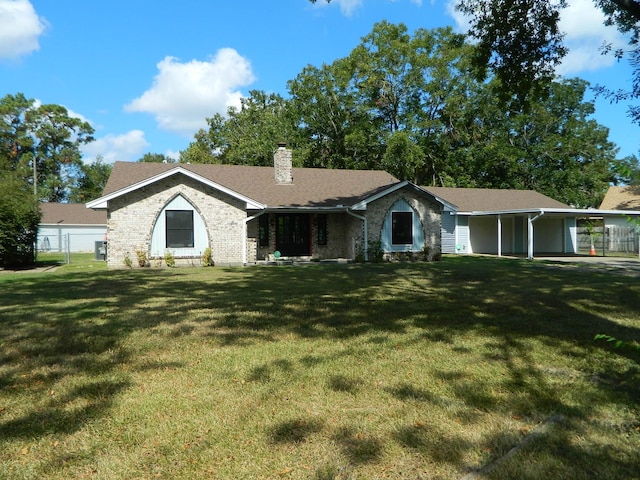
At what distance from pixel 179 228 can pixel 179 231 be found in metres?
0.12

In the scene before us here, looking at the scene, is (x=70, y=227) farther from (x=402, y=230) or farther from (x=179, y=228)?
(x=402, y=230)

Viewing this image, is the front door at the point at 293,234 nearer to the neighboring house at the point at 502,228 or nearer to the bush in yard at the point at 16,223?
the neighboring house at the point at 502,228

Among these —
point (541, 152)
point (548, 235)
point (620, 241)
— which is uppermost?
point (541, 152)

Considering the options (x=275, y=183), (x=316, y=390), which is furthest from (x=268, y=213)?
(x=316, y=390)

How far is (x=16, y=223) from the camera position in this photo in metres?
18.1

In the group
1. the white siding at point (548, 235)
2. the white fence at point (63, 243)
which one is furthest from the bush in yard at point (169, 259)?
the white siding at point (548, 235)

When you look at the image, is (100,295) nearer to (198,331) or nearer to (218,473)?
(198,331)

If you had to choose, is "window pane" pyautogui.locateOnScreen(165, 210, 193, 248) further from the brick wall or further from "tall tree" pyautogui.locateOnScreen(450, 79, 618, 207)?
"tall tree" pyautogui.locateOnScreen(450, 79, 618, 207)

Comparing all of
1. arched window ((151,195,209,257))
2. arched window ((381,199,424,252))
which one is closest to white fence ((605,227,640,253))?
arched window ((381,199,424,252))

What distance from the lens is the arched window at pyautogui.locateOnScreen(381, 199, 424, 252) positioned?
21531mm

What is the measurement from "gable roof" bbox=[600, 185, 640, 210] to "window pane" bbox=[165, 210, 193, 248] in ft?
112

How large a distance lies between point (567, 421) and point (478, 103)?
3882cm

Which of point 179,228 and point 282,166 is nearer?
point 179,228

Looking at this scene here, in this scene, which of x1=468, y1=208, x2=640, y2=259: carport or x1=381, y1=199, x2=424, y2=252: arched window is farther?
x1=468, y1=208, x2=640, y2=259: carport
